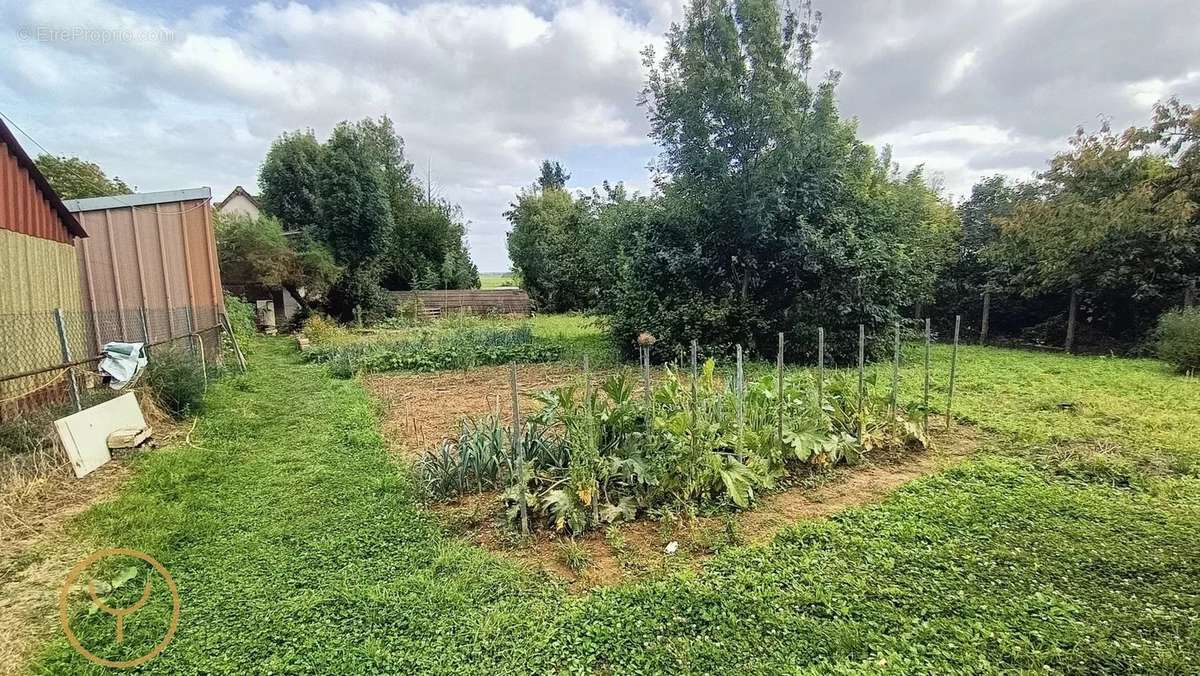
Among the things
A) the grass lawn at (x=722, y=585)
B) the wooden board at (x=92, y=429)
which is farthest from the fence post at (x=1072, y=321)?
the wooden board at (x=92, y=429)

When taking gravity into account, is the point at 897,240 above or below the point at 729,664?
above

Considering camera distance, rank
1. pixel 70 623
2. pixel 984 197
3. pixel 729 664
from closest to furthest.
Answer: pixel 729 664 → pixel 70 623 → pixel 984 197

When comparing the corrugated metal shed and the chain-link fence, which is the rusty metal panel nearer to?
the chain-link fence

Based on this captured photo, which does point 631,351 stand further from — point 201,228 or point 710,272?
point 201,228

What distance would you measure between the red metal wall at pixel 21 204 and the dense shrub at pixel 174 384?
62.4 inches

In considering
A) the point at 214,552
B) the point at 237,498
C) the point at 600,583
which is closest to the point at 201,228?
the point at 237,498

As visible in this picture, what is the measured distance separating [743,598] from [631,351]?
7277 millimetres

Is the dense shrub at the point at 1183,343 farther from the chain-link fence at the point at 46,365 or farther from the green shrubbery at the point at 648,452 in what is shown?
the chain-link fence at the point at 46,365

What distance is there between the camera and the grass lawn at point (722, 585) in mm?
1950

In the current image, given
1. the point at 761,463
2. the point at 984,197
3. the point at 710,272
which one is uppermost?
the point at 984,197

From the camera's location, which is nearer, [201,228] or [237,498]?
[237,498]

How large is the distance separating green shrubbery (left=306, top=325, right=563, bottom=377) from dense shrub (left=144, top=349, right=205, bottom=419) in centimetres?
278

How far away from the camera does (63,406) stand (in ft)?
14.2

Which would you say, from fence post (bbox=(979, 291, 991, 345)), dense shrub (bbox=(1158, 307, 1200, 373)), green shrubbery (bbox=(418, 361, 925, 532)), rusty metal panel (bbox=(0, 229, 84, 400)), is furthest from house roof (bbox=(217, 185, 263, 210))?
dense shrub (bbox=(1158, 307, 1200, 373))
